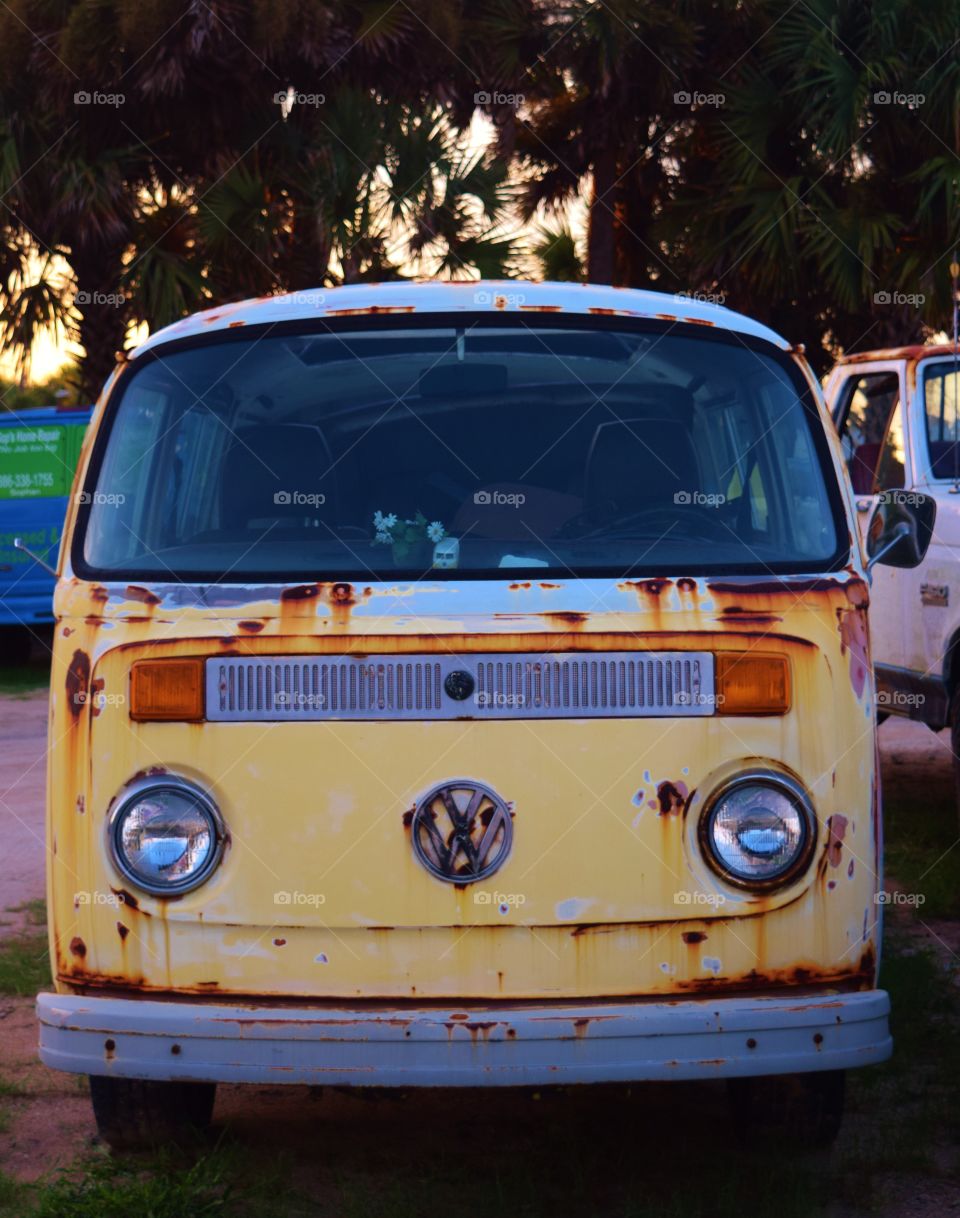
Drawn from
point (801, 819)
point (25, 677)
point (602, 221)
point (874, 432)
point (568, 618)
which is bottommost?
point (25, 677)

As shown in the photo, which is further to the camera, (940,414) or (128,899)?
(940,414)

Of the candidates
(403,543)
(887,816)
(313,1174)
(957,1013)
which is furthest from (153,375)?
(887,816)

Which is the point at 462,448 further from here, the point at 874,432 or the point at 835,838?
the point at 874,432

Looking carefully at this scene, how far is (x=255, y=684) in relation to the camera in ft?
11.2

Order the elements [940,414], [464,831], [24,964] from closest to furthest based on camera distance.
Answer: [464,831]
[24,964]
[940,414]

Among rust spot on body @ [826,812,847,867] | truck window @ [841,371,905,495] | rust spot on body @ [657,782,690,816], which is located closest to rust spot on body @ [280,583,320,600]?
rust spot on body @ [657,782,690,816]

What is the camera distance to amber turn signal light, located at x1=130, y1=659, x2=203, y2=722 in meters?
3.40

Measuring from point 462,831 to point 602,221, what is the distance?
15611 millimetres

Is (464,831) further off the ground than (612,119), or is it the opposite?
(612,119)

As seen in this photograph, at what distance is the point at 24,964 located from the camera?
5637mm

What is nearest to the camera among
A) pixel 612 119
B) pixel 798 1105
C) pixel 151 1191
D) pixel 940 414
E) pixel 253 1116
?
pixel 151 1191

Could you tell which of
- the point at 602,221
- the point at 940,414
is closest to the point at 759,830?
the point at 940,414

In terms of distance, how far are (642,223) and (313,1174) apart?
15.9m

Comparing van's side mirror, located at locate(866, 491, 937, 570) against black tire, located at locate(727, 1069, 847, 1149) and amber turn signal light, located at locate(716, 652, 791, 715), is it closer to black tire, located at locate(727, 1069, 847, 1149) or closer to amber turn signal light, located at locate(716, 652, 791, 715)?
amber turn signal light, located at locate(716, 652, 791, 715)
